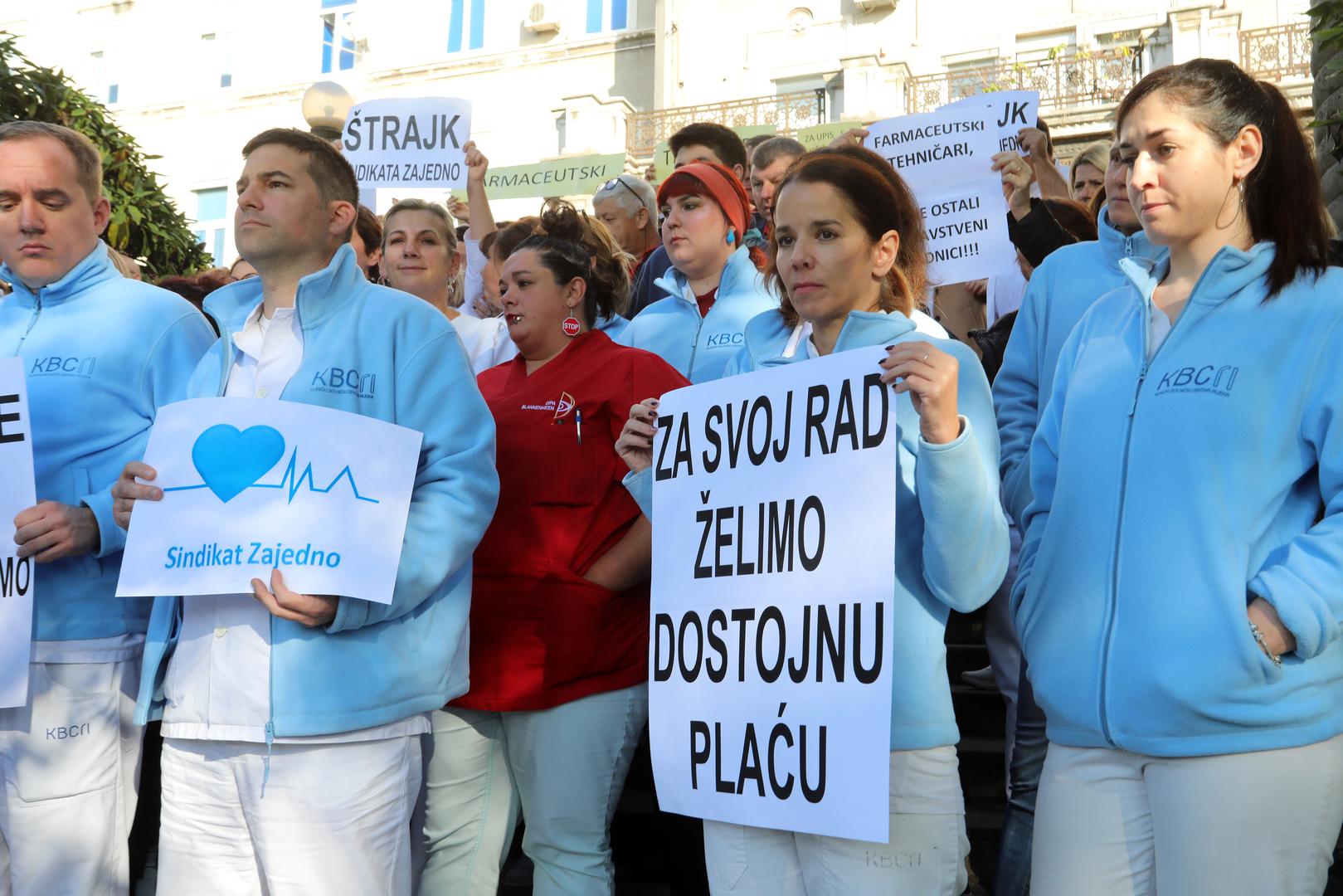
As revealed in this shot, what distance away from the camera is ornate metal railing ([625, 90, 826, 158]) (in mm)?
24031

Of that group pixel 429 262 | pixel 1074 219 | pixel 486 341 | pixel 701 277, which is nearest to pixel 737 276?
pixel 701 277

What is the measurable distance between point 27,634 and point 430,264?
2317 millimetres

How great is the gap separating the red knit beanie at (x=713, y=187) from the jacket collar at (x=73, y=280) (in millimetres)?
1854

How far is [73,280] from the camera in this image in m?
3.91

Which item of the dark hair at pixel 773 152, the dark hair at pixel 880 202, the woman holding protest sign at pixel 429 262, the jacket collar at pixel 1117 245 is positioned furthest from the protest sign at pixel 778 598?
the dark hair at pixel 773 152

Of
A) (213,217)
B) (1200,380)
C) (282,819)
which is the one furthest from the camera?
(213,217)

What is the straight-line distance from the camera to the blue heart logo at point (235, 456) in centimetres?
313

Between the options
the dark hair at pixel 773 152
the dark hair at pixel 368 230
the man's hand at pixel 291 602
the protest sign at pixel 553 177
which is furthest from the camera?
the protest sign at pixel 553 177

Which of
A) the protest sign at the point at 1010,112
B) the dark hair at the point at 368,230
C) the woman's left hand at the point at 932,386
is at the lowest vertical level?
the woman's left hand at the point at 932,386

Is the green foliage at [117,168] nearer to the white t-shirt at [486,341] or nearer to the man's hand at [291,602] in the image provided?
the white t-shirt at [486,341]

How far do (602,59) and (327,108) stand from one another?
19829 mm

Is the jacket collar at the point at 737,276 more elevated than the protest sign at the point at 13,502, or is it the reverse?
the jacket collar at the point at 737,276

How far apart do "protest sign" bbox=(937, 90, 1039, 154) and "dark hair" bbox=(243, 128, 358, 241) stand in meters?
2.90

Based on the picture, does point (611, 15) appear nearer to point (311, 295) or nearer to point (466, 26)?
point (466, 26)
